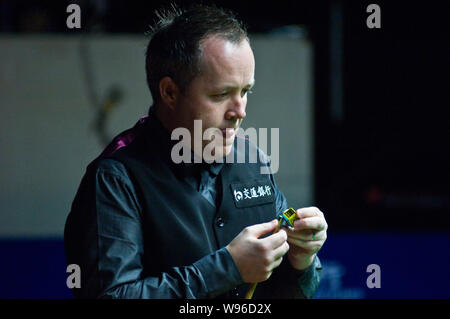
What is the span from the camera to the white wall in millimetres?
3764

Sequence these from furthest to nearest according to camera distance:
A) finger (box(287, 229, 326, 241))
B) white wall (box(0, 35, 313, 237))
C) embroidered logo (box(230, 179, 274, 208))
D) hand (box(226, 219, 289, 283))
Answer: white wall (box(0, 35, 313, 237)), embroidered logo (box(230, 179, 274, 208)), finger (box(287, 229, 326, 241)), hand (box(226, 219, 289, 283))

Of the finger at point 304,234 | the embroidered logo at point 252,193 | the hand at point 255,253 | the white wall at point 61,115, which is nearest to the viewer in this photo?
the hand at point 255,253

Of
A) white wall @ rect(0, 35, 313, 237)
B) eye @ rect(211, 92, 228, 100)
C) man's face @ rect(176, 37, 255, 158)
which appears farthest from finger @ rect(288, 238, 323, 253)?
white wall @ rect(0, 35, 313, 237)

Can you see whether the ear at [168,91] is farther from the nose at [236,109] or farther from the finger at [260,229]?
the finger at [260,229]

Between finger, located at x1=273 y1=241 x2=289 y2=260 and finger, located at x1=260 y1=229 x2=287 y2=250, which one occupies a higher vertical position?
finger, located at x1=260 y1=229 x2=287 y2=250

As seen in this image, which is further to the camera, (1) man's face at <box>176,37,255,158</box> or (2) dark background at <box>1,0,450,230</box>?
(2) dark background at <box>1,0,450,230</box>

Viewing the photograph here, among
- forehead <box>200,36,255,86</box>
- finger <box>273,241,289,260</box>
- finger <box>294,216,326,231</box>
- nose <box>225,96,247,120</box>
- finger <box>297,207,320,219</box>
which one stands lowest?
finger <box>273,241,289,260</box>

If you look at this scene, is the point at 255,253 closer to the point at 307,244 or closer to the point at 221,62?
the point at 307,244

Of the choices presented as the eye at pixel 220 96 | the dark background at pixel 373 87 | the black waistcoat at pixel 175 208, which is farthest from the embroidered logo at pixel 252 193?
the dark background at pixel 373 87

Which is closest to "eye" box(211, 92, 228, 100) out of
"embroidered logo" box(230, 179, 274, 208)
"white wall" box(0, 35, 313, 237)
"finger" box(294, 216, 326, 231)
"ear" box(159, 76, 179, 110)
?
"ear" box(159, 76, 179, 110)

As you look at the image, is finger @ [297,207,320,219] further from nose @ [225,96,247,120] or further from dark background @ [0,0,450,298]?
dark background @ [0,0,450,298]

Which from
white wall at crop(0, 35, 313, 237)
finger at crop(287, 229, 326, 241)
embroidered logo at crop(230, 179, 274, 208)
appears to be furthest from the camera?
white wall at crop(0, 35, 313, 237)

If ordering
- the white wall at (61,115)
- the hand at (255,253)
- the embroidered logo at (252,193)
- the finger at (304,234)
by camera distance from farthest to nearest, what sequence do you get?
the white wall at (61,115), the embroidered logo at (252,193), the finger at (304,234), the hand at (255,253)

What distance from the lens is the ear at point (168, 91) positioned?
4.89ft
